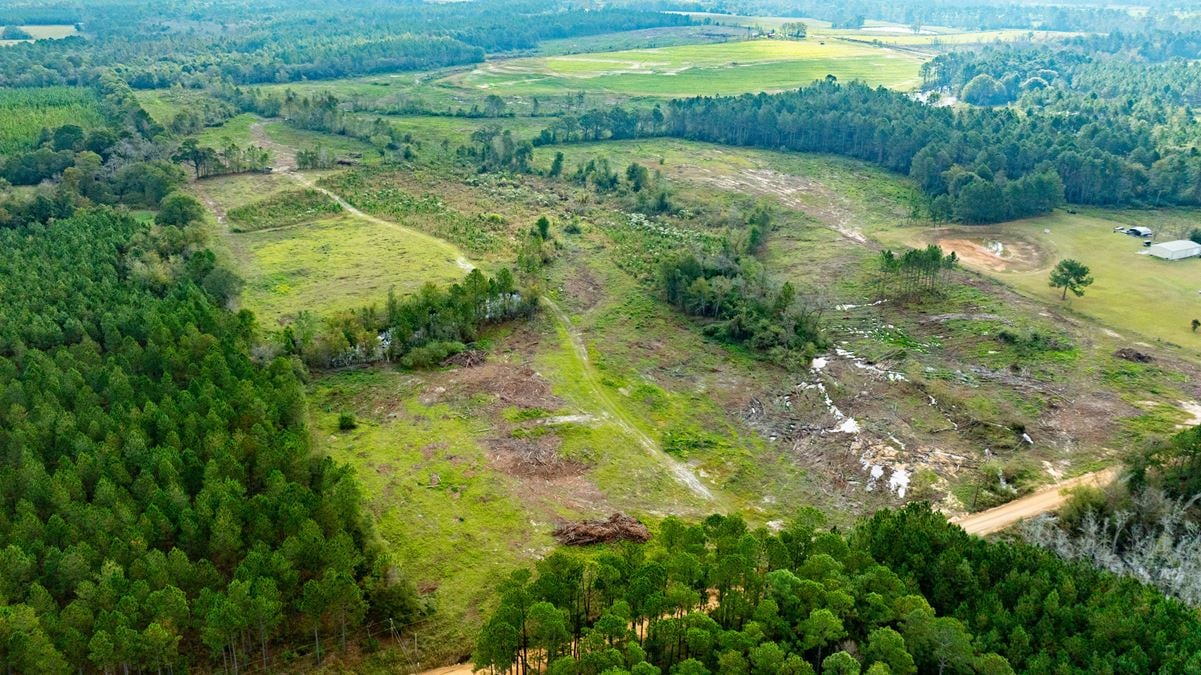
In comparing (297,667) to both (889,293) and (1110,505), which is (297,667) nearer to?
(1110,505)

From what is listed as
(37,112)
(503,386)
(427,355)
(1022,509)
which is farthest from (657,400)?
(37,112)

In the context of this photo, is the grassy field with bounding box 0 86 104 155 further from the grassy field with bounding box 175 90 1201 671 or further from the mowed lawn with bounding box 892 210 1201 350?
the mowed lawn with bounding box 892 210 1201 350

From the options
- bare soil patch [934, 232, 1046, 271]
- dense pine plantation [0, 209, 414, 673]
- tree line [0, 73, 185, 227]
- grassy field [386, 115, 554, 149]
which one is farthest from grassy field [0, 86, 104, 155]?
bare soil patch [934, 232, 1046, 271]

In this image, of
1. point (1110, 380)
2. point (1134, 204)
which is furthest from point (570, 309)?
point (1134, 204)

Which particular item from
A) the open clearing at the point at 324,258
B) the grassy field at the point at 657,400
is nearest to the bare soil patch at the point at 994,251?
the grassy field at the point at 657,400

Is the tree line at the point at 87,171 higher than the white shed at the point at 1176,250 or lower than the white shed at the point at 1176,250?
higher

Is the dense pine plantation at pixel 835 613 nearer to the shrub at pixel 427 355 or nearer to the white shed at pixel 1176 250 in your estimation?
the shrub at pixel 427 355
